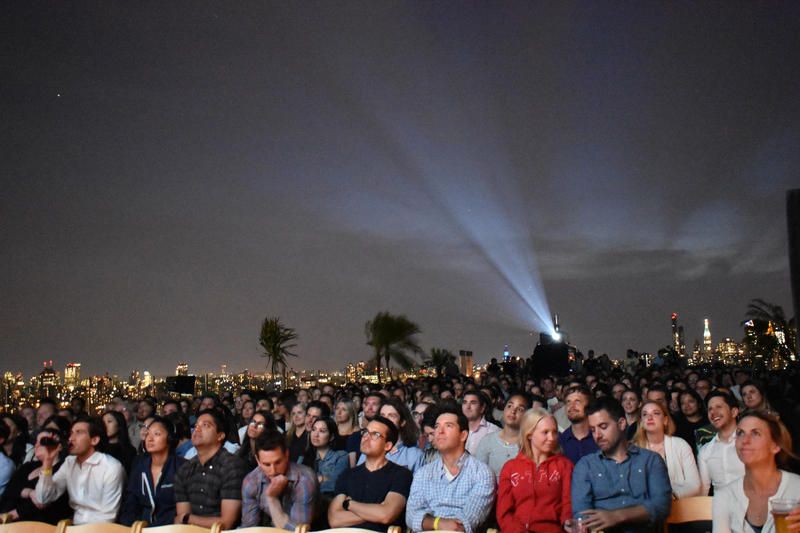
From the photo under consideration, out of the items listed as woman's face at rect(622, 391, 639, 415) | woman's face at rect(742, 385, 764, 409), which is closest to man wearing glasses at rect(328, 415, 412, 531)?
woman's face at rect(622, 391, 639, 415)

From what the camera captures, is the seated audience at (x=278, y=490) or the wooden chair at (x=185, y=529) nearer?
the wooden chair at (x=185, y=529)

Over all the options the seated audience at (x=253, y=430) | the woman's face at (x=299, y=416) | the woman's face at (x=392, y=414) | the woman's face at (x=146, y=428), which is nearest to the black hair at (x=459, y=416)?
the woman's face at (x=392, y=414)

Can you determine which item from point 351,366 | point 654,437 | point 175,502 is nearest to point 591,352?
point 351,366

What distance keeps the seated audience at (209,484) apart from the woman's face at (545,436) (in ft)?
7.08

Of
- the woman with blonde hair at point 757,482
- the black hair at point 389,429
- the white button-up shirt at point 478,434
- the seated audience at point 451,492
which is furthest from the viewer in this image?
the white button-up shirt at point 478,434

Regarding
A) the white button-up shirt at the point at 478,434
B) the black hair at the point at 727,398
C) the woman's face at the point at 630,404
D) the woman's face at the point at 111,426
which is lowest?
the white button-up shirt at the point at 478,434

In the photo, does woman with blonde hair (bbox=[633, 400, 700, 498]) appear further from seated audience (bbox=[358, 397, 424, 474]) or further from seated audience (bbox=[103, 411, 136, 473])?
seated audience (bbox=[103, 411, 136, 473])

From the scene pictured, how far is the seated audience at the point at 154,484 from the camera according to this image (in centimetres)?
546

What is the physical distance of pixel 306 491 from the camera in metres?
4.72

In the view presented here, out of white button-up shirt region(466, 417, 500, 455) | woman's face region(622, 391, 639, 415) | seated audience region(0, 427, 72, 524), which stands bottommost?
seated audience region(0, 427, 72, 524)

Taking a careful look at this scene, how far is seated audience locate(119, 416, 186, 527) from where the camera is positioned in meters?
5.46

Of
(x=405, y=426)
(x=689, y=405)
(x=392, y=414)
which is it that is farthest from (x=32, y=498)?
(x=689, y=405)

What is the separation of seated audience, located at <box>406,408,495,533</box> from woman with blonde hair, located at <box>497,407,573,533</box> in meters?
0.17

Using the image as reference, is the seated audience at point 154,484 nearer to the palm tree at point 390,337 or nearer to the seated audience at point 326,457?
the seated audience at point 326,457
